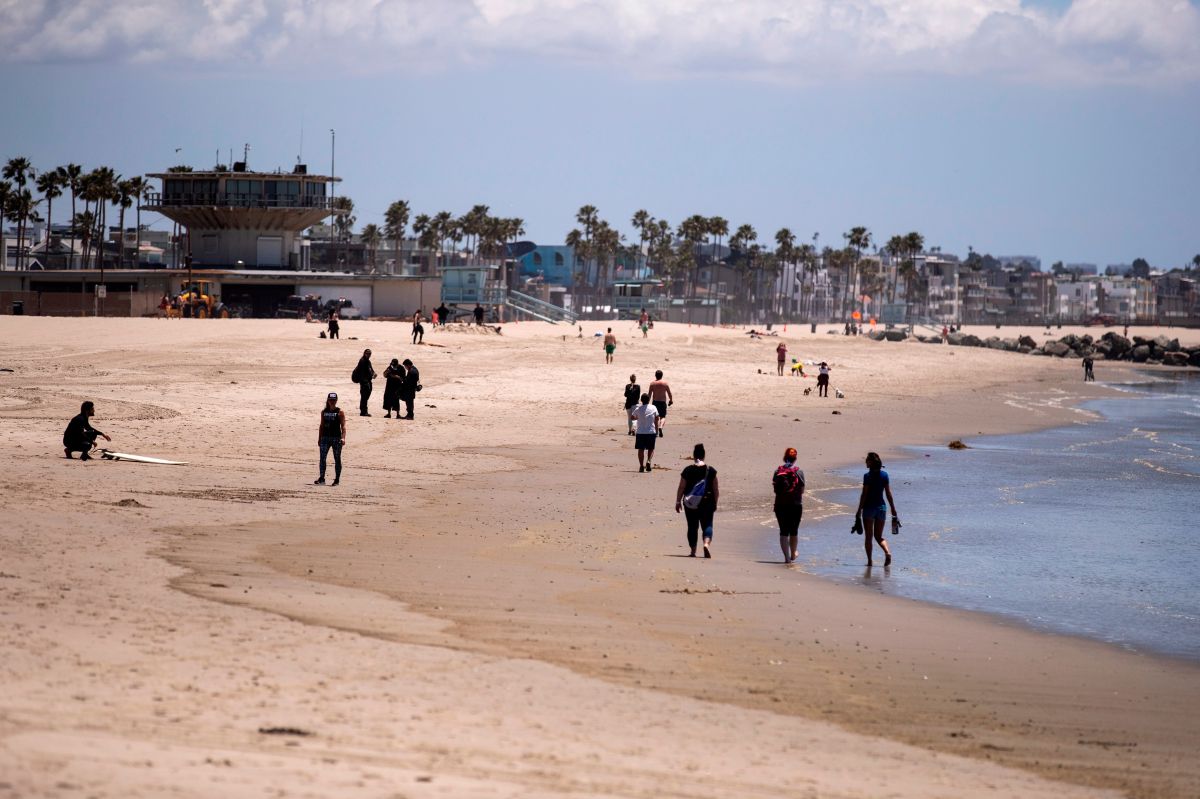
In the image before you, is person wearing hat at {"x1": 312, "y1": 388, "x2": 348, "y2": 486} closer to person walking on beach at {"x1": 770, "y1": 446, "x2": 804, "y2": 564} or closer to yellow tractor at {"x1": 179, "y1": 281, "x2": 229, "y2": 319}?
person walking on beach at {"x1": 770, "y1": 446, "x2": 804, "y2": 564}

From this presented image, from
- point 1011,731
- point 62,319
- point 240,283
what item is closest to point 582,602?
point 1011,731

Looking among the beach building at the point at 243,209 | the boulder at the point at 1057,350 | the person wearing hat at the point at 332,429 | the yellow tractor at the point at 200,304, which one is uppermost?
the beach building at the point at 243,209

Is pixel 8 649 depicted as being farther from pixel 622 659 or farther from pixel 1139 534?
pixel 1139 534

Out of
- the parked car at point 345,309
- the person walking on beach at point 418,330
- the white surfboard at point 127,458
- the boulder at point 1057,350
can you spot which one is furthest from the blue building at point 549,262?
the white surfboard at point 127,458

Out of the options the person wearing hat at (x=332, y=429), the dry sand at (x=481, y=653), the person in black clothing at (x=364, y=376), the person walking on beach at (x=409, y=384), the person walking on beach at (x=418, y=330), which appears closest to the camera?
the dry sand at (x=481, y=653)

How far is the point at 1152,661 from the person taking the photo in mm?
13008

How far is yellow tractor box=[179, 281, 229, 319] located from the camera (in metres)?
64.0

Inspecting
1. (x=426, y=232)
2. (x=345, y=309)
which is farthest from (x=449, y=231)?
(x=345, y=309)

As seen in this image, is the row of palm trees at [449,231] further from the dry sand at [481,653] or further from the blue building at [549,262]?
the dry sand at [481,653]

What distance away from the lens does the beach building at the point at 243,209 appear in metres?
80.0

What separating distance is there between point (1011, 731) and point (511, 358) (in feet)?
131

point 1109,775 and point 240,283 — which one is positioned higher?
point 240,283

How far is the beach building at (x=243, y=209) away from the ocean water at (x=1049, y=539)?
54.8 m

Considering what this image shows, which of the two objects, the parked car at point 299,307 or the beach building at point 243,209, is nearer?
the parked car at point 299,307
